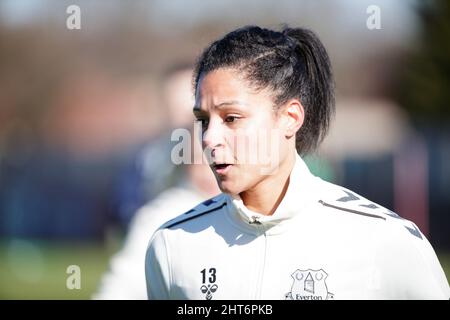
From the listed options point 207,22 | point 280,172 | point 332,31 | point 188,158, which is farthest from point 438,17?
point 280,172

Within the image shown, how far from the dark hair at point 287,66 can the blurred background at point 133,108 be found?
14.9 m

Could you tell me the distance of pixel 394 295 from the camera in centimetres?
319

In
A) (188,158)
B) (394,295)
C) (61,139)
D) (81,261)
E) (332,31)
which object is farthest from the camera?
(61,139)

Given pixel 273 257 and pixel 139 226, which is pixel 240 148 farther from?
pixel 139 226

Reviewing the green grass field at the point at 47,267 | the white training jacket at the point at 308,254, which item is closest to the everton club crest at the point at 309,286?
the white training jacket at the point at 308,254

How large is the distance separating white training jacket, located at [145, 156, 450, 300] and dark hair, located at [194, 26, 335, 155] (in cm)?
27

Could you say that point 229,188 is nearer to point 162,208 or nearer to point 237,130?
point 237,130

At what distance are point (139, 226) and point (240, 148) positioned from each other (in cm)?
A: 208

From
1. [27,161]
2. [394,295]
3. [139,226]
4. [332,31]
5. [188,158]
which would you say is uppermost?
[332,31]

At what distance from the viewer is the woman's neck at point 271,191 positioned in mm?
3322

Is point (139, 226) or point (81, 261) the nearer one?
point (139, 226)

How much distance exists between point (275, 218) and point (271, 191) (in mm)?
127

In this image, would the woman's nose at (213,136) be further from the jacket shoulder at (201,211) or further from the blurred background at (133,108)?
the blurred background at (133,108)

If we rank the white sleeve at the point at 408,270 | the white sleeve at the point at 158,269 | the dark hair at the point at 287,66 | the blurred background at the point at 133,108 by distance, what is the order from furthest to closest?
the blurred background at the point at 133,108, the white sleeve at the point at 158,269, the dark hair at the point at 287,66, the white sleeve at the point at 408,270
